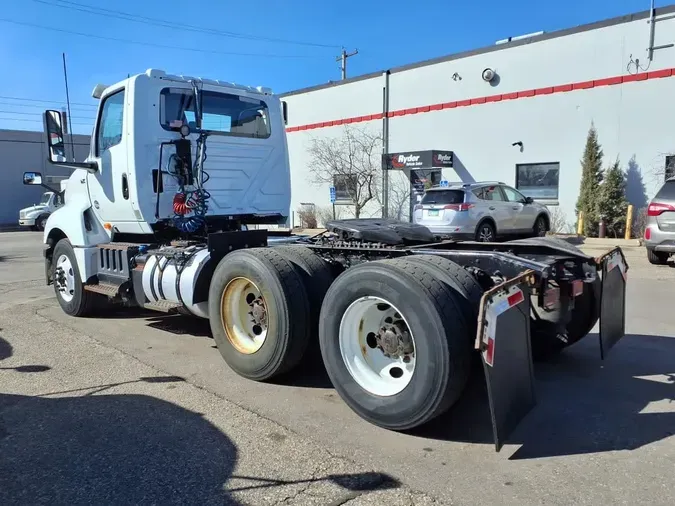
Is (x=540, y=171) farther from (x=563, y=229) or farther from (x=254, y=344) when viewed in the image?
(x=254, y=344)

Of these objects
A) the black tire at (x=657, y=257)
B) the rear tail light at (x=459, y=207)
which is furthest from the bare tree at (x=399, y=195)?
the black tire at (x=657, y=257)

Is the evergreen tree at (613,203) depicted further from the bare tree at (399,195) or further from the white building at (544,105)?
the bare tree at (399,195)

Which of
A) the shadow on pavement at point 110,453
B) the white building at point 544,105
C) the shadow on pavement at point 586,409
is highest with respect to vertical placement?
the white building at point 544,105

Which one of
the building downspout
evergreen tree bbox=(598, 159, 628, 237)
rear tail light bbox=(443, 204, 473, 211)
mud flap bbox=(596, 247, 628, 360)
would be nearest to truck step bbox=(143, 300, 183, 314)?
mud flap bbox=(596, 247, 628, 360)

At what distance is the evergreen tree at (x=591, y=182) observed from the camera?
17.0 meters

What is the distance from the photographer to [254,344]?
16.0 feet

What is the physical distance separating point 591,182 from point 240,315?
15223 mm

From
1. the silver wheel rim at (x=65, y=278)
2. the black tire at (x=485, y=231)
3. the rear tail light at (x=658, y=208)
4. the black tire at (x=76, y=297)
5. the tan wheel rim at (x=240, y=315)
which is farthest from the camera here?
the black tire at (x=485, y=231)

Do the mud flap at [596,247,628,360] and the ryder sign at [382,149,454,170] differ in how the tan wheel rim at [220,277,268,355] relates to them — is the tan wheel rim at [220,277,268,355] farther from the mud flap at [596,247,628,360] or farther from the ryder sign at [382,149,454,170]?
the ryder sign at [382,149,454,170]

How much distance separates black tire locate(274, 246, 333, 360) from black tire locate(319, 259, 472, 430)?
57 cm

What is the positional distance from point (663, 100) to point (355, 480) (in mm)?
17459

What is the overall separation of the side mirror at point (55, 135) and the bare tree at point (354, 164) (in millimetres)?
17329

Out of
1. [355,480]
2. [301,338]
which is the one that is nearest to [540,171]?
[301,338]

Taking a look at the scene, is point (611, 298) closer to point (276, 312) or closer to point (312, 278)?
point (312, 278)
